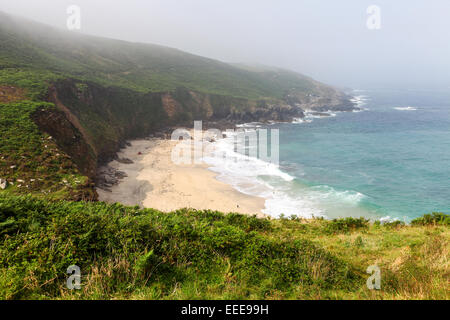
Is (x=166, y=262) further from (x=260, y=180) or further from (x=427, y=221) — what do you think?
(x=260, y=180)

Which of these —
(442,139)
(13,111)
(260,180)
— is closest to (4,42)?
(13,111)

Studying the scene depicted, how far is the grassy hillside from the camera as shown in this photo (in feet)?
152

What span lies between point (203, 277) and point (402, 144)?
59.0 meters

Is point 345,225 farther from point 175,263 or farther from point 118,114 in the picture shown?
point 118,114

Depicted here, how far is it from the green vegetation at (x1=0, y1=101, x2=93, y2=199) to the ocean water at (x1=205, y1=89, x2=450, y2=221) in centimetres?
1786

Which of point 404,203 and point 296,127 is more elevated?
point 296,127

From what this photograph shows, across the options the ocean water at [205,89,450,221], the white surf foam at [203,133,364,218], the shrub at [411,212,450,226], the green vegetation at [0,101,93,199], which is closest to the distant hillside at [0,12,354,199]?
the green vegetation at [0,101,93,199]

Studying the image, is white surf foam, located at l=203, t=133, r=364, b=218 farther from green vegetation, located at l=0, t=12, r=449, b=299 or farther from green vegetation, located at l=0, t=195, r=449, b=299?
green vegetation, located at l=0, t=195, r=449, b=299

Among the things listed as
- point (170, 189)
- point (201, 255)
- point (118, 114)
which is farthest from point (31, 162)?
point (118, 114)

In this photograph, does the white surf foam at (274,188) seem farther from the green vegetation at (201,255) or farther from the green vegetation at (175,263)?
the green vegetation at (175,263)

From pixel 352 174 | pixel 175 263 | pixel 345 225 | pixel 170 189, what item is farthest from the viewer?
pixel 352 174

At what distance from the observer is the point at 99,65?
74.3 meters

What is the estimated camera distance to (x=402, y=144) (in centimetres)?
5044

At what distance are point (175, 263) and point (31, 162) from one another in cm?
1874
